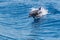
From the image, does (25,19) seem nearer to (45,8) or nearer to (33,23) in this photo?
(33,23)

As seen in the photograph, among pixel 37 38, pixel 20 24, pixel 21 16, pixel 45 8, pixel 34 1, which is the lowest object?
pixel 37 38

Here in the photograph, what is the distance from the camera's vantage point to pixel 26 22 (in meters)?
15.3

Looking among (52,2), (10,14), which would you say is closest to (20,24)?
(10,14)

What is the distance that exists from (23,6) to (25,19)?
247cm

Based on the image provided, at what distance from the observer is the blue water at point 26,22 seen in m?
13.6

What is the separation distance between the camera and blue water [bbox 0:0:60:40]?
44.5ft

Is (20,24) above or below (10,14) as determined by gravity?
below

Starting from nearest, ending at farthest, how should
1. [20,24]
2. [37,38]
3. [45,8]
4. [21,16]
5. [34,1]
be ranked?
[37,38] → [20,24] → [21,16] → [45,8] → [34,1]

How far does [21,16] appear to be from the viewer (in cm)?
1627

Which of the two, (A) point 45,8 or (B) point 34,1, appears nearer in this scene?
(A) point 45,8

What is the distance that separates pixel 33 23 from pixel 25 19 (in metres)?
0.66

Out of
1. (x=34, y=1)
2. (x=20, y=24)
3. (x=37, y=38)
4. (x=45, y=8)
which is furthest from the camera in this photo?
(x=34, y=1)

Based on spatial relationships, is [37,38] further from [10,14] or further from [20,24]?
[10,14]

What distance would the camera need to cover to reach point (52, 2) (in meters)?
18.8
